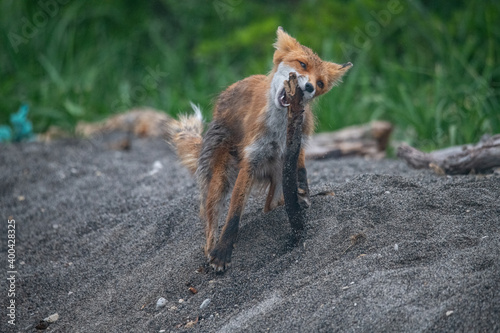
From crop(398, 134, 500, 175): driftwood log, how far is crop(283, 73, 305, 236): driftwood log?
1641 millimetres

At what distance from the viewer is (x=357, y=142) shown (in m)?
6.02

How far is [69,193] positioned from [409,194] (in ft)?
10.8

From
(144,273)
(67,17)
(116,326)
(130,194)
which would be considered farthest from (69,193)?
(67,17)

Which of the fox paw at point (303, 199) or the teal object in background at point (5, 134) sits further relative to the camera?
the teal object in background at point (5, 134)

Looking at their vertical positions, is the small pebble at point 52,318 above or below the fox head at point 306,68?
below

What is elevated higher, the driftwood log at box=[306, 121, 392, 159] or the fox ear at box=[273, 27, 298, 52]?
the fox ear at box=[273, 27, 298, 52]

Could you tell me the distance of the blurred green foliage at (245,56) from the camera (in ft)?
21.7

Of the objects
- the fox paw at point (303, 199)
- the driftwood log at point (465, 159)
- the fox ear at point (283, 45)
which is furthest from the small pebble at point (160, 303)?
A: the driftwood log at point (465, 159)

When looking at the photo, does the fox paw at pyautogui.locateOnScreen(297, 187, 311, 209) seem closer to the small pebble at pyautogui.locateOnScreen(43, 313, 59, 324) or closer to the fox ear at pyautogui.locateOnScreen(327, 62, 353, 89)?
the fox ear at pyautogui.locateOnScreen(327, 62, 353, 89)

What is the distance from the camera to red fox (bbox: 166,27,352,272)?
128 inches

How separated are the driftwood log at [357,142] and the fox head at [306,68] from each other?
2279mm

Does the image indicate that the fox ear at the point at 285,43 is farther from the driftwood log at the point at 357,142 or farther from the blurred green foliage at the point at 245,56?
the blurred green foliage at the point at 245,56

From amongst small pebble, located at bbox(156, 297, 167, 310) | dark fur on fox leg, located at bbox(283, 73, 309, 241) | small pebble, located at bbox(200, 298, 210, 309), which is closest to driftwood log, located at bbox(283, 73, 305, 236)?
dark fur on fox leg, located at bbox(283, 73, 309, 241)

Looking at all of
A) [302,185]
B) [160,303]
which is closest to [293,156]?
[302,185]
